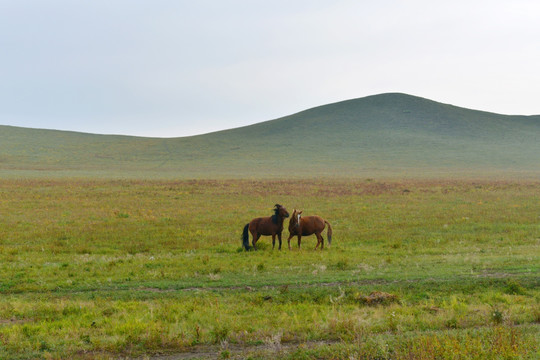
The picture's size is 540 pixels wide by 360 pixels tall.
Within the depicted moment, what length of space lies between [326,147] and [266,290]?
114 metres

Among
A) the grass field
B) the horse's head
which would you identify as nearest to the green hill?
the grass field

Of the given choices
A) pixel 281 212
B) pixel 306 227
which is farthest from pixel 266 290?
pixel 306 227

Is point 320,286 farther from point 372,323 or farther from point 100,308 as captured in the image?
point 100,308

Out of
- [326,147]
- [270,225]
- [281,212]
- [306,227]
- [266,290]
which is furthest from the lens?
[326,147]

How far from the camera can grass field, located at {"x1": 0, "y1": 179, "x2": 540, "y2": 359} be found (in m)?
7.91

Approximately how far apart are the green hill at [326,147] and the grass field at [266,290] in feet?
185

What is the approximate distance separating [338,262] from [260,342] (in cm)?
747

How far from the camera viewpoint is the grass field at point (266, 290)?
26.0ft

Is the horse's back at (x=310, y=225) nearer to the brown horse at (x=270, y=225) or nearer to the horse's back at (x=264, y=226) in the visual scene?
the brown horse at (x=270, y=225)

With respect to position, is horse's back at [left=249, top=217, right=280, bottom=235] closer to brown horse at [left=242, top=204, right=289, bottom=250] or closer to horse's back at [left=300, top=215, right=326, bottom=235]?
brown horse at [left=242, top=204, right=289, bottom=250]

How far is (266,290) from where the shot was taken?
470 inches

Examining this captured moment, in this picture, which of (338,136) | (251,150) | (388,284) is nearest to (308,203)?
(388,284)

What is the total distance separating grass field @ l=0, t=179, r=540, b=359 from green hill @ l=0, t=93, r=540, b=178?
56316 mm

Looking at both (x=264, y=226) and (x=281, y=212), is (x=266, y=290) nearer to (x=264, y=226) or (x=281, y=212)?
(x=281, y=212)
